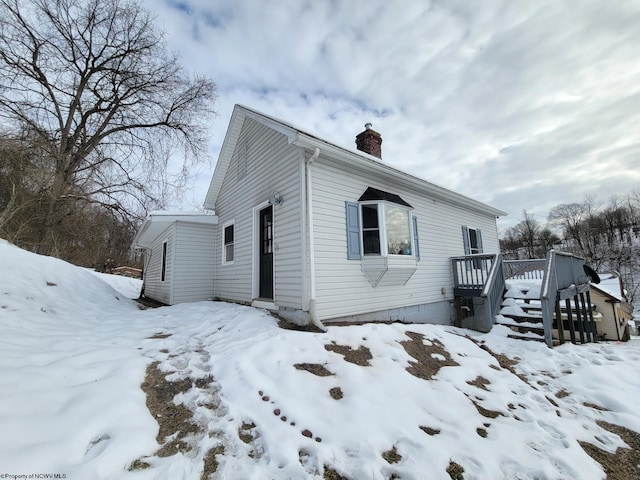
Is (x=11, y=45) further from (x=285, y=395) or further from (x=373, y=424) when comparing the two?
(x=373, y=424)

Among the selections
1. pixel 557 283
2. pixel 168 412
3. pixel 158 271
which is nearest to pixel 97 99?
pixel 158 271

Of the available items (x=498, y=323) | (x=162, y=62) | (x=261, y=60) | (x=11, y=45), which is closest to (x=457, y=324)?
(x=498, y=323)

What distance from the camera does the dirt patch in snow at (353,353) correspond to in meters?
4.03

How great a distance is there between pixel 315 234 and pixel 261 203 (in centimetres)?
223

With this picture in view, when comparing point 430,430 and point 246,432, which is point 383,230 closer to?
point 430,430

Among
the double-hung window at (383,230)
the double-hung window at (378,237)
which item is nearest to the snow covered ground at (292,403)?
the double-hung window at (378,237)

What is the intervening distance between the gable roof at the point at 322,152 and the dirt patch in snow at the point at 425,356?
12.5 feet

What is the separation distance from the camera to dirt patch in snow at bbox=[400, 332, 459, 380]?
13.3ft

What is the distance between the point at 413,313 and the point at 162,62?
16.9 m

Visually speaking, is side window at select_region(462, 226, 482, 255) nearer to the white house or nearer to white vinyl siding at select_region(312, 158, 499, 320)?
the white house

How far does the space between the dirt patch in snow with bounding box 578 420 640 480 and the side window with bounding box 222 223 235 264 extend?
8153 millimetres

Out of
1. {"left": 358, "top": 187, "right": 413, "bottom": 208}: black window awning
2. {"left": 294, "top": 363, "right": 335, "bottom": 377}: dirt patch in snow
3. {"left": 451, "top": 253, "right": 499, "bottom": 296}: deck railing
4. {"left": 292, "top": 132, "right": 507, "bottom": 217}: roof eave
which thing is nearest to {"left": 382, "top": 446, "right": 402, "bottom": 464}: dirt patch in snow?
{"left": 294, "top": 363, "right": 335, "bottom": 377}: dirt patch in snow

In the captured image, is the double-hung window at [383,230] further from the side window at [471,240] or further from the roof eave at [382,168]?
the side window at [471,240]

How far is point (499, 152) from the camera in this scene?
21828 millimetres
